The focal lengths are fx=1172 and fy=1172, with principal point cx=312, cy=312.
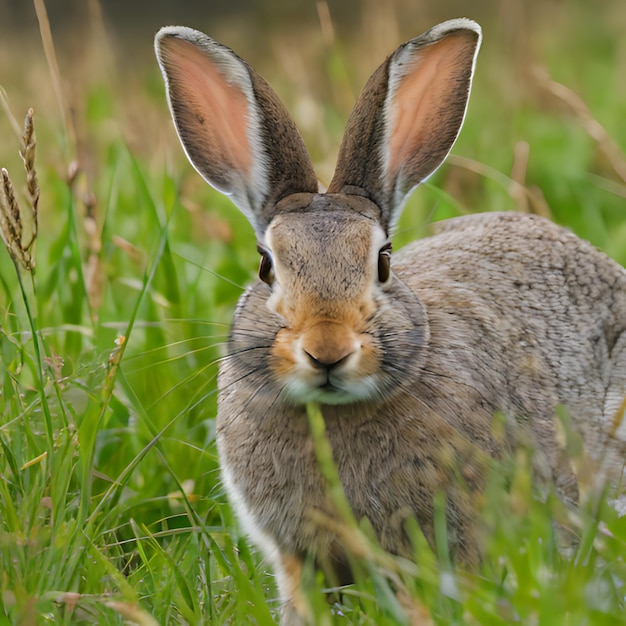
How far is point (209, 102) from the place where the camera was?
3564 mm

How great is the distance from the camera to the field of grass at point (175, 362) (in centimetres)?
252

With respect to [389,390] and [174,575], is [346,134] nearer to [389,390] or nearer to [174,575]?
[389,390]

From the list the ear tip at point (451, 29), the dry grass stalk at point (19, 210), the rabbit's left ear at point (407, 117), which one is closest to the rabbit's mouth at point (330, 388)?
the rabbit's left ear at point (407, 117)

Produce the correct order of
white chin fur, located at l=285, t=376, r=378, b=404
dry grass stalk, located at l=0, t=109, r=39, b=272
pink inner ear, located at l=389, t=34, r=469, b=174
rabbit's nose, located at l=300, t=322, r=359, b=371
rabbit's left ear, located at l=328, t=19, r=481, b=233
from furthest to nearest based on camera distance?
pink inner ear, located at l=389, t=34, r=469, b=174, rabbit's left ear, located at l=328, t=19, r=481, b=233, dry grass stalk, located at l=0, t=109, r=39, b=272, white chin fur, located at l=285, t=376, r=378, b=404, rabbit's nose, located at l=300, t=322, r=359, b=371

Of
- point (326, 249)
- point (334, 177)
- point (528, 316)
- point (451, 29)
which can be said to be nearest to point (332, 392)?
point (326, 249)

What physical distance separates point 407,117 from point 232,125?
54cm

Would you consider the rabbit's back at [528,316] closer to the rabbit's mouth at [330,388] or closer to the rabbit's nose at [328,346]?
the rabbit's mouth at [330,388]

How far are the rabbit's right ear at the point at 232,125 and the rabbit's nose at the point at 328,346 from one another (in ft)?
2.11

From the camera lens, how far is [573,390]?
371 cm

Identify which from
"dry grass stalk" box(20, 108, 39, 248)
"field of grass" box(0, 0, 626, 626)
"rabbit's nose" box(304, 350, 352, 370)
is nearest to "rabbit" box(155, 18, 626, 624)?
"rabbit's nose" box(304, 350, 352, 370)

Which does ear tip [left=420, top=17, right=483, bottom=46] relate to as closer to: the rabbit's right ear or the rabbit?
the rabbit

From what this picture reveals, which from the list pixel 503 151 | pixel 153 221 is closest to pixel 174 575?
pixel 153 221

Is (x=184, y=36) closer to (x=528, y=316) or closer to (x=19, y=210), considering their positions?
(x=19, y=210)

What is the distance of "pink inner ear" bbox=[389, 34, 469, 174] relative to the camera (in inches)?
140
